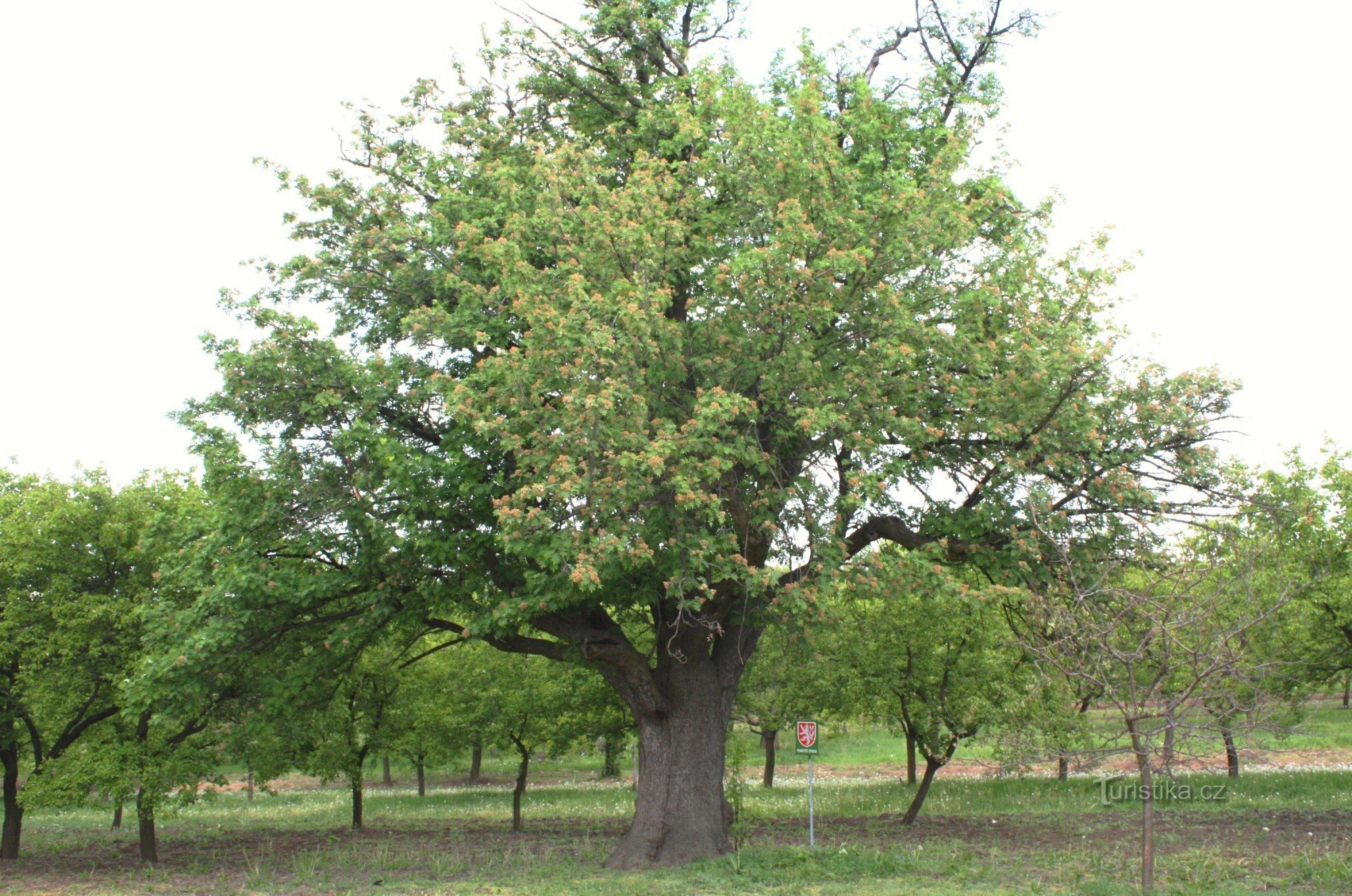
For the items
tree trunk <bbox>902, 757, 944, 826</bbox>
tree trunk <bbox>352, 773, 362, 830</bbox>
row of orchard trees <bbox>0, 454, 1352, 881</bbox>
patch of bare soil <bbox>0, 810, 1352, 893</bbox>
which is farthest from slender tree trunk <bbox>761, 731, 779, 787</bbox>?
tree trunk <bbox>352, 773, 362, 830</bbox>

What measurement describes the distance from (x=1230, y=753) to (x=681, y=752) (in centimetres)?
1341

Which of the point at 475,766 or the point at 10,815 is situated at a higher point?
the point at 10,815

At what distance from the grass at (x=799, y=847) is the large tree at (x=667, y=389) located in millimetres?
2131

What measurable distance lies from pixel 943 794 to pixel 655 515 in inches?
722

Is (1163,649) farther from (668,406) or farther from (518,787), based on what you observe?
(518,787)

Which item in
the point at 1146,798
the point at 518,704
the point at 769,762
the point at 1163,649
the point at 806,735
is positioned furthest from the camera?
the point at 769,762

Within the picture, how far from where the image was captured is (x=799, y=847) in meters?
15.6

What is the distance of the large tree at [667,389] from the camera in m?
12.4

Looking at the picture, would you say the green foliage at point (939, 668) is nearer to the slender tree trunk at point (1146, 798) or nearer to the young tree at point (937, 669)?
the young tree at point (937, 669)

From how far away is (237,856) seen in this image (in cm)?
1859

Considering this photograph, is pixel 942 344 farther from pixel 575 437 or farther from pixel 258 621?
pixel 258 621

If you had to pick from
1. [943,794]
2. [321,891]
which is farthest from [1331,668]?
[321,891]

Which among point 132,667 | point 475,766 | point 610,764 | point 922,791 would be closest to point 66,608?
point 132,667

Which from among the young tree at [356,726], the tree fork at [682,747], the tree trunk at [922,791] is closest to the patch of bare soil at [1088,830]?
the tree trunk at [922,791]
